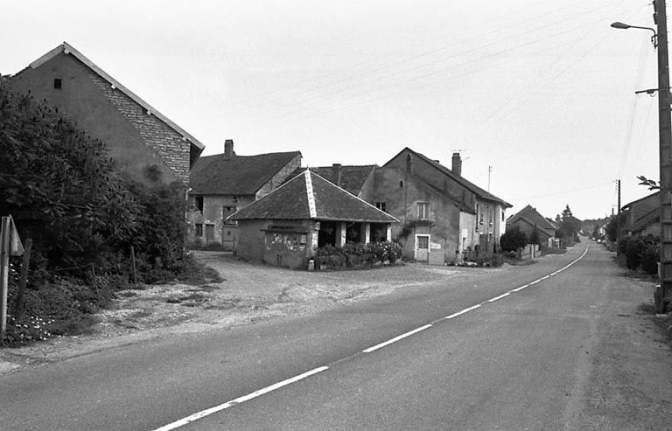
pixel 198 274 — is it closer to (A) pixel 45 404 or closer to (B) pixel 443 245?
(A) pixel 45 404

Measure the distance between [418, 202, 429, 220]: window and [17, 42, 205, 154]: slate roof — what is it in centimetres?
2159

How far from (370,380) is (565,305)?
10755mm

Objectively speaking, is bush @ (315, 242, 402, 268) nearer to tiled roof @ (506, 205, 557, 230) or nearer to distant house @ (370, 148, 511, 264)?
distant house @ (370, 148, 511, 264)

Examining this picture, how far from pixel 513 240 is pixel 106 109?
142ft

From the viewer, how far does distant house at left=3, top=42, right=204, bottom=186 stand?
21797mm

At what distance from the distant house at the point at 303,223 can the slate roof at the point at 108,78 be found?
7065 millimetres

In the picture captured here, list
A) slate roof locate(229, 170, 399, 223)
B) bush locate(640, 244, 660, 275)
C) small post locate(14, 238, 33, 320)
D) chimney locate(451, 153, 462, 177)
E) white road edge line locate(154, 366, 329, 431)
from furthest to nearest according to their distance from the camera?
chimney locate(451, 153, 462, 177)
bush locate(640, 244, 660, 275)
slate roof locate(229, 170, 399, 223)
small post locate(14, 238, 33, 320)
white road edge line locate(154, 366, 329, 431)

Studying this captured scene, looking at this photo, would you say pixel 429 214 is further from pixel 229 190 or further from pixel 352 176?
pixel 229 190

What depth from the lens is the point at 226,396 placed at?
603 cm

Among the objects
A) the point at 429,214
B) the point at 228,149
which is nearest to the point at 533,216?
the point at 228,149

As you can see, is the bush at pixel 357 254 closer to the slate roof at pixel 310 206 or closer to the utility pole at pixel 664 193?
the slate roof at pixel 310 206

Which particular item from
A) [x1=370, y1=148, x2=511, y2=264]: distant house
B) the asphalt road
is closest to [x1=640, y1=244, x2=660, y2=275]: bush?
[x1=370, y1=148, x2=511, y2=264]: distant house

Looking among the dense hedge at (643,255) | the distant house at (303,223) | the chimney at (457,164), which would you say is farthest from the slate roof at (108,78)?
the chimney at (457,164)

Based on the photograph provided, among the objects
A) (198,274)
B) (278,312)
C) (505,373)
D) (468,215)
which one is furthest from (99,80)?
(468,215)
